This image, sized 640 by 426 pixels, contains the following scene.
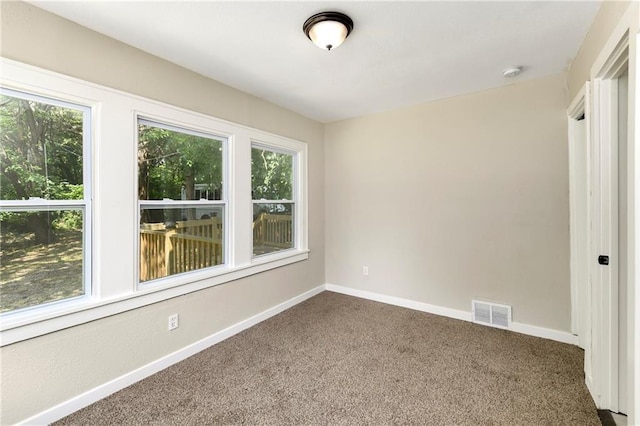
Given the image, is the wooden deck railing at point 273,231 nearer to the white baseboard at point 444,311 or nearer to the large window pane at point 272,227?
the large window pane at point 272,227

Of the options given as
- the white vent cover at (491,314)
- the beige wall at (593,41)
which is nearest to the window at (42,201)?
the beige wall at (593,41)

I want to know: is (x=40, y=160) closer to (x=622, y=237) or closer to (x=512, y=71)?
(x=622, y=237)

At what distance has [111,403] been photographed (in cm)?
186

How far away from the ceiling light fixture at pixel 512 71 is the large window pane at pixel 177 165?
281 centimetres

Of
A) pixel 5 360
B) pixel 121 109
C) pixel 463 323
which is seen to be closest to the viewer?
pixel 5 360

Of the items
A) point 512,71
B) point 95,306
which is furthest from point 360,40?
point 95,306

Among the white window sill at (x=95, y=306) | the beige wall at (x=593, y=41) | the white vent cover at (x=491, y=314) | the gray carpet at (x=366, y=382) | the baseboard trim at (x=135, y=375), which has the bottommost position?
the gray carpet at (x=366, y=382)

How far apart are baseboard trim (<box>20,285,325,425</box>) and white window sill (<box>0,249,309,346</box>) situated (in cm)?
48

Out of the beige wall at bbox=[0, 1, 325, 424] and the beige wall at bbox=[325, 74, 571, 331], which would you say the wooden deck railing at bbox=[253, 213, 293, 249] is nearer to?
the beige wall at bbox=[0, 1, 325, 424]

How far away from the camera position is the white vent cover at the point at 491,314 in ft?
9.38

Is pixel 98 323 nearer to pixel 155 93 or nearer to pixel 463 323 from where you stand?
pixel 155 93

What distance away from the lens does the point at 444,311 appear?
323cm

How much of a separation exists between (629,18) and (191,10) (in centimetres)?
230

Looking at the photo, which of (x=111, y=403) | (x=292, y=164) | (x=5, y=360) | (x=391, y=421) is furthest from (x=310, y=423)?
(x=292, y=164)
